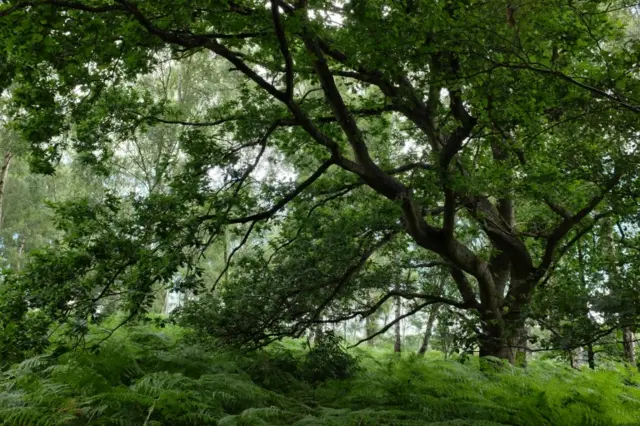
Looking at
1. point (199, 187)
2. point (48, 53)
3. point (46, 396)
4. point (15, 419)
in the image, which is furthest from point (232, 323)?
point (48, 53)

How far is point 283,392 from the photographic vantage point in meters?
5.87

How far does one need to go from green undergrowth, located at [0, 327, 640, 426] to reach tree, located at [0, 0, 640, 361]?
0.60m

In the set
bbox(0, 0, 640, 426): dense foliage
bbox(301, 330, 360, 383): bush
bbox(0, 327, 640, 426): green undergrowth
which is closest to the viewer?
bbox(0, 327, 640, 426): green undergrowth

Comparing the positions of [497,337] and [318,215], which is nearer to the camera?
[497,337]

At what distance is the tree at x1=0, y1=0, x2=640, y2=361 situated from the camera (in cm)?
394

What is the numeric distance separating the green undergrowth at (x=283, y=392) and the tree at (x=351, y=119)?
1.98 ft

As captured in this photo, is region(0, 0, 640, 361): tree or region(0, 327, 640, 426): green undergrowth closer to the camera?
region(0, 327, 640, 426): green undergrowth

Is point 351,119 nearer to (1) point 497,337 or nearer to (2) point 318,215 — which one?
(2) point 318,215

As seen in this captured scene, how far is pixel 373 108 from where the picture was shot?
7.00 m

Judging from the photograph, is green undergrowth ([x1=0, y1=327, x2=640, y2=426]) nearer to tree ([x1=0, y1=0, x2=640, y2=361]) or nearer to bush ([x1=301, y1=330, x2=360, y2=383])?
bush ([x1=301, y1=330, x2=360, y2=383])

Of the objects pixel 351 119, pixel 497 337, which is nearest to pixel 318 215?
pixel 351 119

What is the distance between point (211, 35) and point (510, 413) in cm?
488

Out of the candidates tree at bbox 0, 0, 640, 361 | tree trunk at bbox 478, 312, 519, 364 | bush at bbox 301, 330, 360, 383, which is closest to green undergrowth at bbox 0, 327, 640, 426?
bush at bbox 301, 330, 360, 383

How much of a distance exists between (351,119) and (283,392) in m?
3.48
